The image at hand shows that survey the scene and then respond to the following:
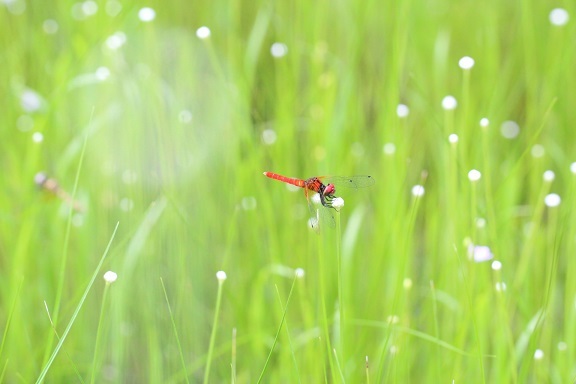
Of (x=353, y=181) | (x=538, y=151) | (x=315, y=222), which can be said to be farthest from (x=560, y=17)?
(x=315, y=222)

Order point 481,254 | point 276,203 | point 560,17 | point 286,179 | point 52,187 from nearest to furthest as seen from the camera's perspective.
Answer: point 286,179
point 481,254
point 52,187
point 276,203
point 560,17

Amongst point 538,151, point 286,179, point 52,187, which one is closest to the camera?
point 286,179

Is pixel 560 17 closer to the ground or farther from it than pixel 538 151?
farther from it

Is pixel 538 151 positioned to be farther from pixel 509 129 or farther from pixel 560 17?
pixel 560 17

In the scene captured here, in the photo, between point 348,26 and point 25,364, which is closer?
point 25,364

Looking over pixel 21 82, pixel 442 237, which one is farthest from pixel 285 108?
pixel 21 82

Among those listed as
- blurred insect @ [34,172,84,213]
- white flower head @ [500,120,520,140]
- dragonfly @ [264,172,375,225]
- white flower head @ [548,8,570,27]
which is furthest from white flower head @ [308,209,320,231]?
white flower head @ [548,8,570,27]

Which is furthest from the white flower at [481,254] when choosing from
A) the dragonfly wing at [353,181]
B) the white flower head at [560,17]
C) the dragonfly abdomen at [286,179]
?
the white flower head at [560,17]

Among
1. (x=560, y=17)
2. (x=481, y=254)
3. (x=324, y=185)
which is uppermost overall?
(x=560, y=17)

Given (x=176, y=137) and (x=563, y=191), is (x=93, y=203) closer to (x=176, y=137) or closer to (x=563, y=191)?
(x=176, y=137)
